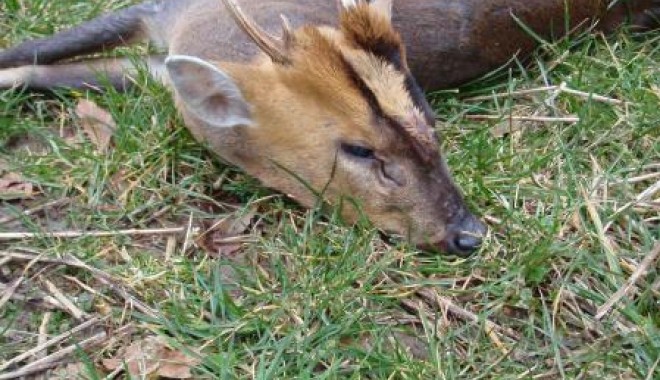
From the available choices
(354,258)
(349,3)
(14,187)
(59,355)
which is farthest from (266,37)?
(59,355)

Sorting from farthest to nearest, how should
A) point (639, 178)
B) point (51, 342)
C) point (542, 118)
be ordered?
point (542, 118) → point (639, 178) → point (51, 342)

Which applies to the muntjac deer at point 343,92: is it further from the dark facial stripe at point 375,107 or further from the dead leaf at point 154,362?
the dead leaf at point 154,362

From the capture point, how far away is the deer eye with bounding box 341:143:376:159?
4867 millimetres

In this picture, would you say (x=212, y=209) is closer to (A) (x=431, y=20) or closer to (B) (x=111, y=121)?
(B) (x=111, y=121)

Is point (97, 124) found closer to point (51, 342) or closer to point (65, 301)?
point (65, 301)

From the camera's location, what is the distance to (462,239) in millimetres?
4766

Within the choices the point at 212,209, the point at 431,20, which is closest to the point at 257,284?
the point at 212,209

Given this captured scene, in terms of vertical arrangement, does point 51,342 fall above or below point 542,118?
above

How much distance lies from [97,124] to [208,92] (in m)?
0.89

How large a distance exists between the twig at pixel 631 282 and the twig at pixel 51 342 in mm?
1928

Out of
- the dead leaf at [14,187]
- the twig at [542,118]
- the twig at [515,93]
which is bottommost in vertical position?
the twig at [515,93]

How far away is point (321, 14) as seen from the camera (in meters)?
5.72

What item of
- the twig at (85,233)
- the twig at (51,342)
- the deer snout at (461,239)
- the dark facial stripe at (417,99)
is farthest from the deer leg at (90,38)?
the deer snout at (461,239)

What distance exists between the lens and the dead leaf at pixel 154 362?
14.0ft
